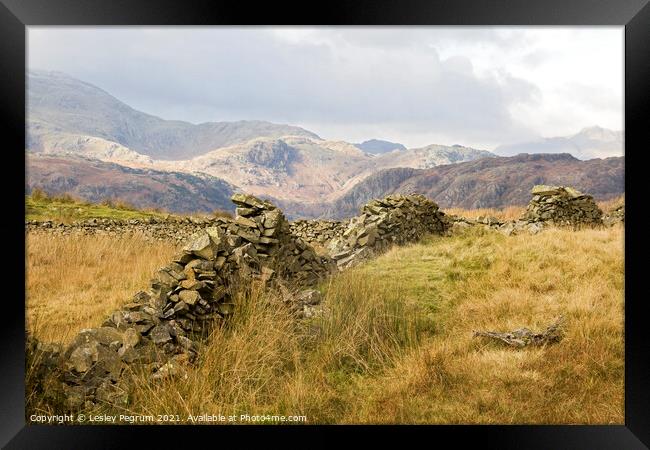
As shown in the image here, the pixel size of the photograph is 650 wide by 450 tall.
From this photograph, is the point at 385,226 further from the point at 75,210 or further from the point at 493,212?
the point at 75,210

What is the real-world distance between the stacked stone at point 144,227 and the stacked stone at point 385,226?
2.75m

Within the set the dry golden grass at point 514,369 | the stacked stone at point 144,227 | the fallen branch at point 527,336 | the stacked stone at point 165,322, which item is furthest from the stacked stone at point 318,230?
the fallen branch at point 527,336

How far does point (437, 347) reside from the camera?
13.6 feet

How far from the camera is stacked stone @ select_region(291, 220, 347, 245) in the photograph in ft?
38.4

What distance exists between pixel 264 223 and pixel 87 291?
2.30 metres

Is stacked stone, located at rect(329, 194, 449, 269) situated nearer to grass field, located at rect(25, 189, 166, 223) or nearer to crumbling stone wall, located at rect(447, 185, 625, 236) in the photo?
crumbling stone wall, located at rect(447, 185, 625, 236)

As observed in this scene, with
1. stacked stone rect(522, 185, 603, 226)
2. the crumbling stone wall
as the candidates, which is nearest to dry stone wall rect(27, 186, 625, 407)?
the crumbling stone wall

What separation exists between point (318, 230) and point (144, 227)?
4993 millimetres

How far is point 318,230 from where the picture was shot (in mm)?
11984

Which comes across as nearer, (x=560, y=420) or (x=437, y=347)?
(x=560, y=420)

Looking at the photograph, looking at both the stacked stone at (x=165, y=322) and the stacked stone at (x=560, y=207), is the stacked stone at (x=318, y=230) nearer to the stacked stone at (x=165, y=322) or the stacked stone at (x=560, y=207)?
the stacked stone at (x=560, y=207)

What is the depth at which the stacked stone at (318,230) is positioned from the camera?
11.7 metres
